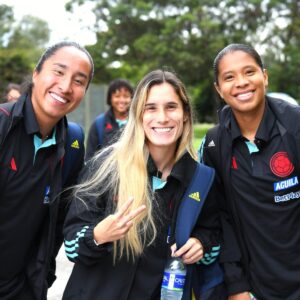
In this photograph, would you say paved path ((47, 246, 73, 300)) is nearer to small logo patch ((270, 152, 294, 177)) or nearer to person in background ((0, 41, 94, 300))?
person in background ((0, 41, 94, 300))

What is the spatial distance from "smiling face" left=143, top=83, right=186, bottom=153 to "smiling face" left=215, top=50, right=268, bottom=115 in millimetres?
428

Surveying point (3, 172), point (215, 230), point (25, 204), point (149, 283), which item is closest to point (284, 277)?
point (215, 230)

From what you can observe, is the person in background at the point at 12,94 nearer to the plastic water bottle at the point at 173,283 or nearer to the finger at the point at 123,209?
the finger at the point at 123,209

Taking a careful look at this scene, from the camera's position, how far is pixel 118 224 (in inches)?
96.9

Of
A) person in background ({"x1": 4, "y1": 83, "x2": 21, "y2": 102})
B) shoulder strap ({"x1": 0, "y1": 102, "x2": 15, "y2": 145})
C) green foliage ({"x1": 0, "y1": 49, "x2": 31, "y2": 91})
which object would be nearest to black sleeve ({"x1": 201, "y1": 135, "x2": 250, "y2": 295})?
shoulder strap ({"x1": 0, "y1": 102, "x2": 15, "y2": 145})

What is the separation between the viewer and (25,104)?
292cm

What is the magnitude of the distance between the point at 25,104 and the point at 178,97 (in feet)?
3.48

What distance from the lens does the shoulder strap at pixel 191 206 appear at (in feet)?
8.76

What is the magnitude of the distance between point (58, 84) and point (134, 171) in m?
0.81

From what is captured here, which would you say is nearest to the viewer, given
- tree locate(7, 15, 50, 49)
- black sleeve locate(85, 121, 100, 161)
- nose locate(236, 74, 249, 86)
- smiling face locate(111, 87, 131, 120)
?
nose locate(236, 74, 249, 86)

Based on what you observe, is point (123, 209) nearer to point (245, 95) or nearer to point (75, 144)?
point (75, 144)

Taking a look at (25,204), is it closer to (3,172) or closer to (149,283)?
(3,172)

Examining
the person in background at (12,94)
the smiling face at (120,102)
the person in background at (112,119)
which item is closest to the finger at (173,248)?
the person in background at (12,94)

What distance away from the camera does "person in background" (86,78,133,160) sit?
6312 mm
